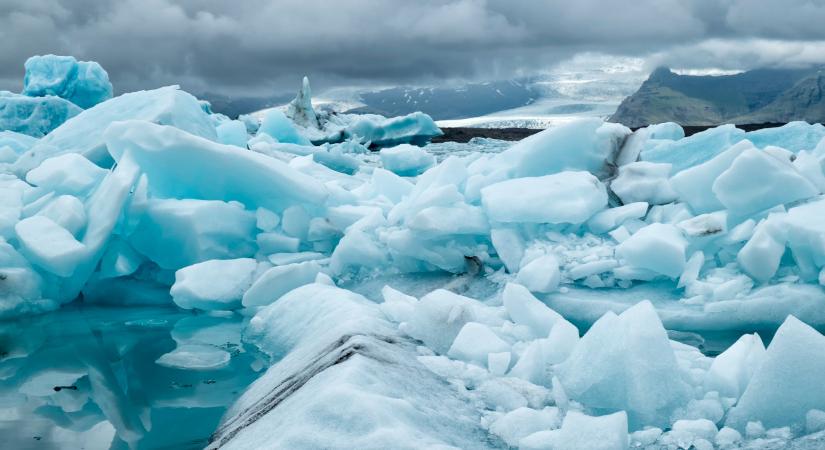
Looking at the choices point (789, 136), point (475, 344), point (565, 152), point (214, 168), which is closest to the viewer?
point (475, 344)

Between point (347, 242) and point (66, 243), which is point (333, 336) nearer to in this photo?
point (347, 242)

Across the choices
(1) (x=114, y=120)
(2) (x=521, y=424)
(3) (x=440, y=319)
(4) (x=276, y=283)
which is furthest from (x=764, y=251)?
(1) (x=114, y=120)

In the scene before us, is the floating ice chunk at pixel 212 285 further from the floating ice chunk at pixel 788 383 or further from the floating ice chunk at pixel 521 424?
the floating ice chunk at pixel 788 383

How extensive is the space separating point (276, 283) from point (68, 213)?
172 centimetres

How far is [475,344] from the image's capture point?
2.68 metres

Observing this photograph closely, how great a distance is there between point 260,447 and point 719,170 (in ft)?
11.6

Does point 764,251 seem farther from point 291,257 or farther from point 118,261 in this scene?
point 118,261

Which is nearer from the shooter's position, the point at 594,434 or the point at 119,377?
the point at 594,434

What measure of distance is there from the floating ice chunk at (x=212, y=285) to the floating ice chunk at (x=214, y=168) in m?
0.77

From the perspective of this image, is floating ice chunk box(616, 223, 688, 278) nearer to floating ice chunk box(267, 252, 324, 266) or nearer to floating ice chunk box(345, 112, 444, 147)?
→ floating ice chunk box(267, 252, 324, 266)

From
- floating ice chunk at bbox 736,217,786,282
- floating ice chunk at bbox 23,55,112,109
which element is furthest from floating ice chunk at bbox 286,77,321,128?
floating ice chunk at bbox 736,217,786,282

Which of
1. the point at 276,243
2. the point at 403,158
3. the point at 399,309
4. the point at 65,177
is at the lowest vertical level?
the point at 403,158

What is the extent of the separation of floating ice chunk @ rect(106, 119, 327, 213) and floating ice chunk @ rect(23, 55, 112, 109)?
11.5m

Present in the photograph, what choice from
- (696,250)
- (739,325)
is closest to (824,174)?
(696,250)
